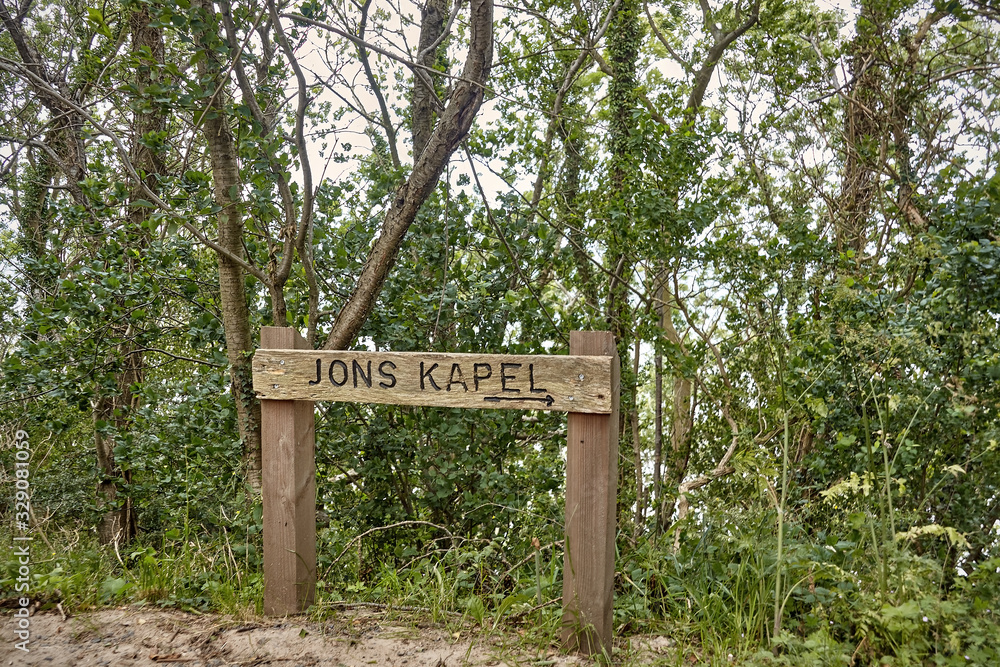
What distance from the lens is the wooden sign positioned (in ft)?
8.72

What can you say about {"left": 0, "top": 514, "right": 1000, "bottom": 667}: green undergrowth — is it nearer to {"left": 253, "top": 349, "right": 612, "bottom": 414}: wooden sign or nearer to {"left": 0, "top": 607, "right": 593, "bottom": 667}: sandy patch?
{"left": 0, "top": 607, "right": 593, "bottom": 667}: sandy patch

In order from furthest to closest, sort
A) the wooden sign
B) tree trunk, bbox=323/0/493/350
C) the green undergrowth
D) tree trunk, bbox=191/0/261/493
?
tree trunk, bbox=191/0/261/493 < tree trunk, bbox=323/0/493/350 < the wooden sign < the green undergrowth

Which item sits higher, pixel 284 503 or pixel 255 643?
pixel 284 503

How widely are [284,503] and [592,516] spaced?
1.43 meters

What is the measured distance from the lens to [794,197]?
7.31 meters

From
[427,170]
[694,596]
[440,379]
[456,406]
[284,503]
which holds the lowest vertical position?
[694,596]

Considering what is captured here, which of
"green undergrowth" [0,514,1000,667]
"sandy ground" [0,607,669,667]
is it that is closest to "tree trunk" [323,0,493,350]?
"green undergrowth" [0,514,1000,667]

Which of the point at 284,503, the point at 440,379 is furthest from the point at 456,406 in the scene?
the point at 284,503

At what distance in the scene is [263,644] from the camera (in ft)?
9.32

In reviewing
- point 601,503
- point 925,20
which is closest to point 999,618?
point 601,503

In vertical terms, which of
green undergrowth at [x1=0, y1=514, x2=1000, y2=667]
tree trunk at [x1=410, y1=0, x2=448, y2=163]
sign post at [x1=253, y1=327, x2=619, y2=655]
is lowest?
green undergrowth at [x1=0, y1=514, x2=1000, y2=667]

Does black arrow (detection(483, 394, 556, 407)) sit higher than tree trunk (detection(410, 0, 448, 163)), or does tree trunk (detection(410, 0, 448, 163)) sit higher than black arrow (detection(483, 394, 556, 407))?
tree trunk (detection(410, 0, 448, 163))

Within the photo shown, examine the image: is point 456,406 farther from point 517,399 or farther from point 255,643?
point 255,643

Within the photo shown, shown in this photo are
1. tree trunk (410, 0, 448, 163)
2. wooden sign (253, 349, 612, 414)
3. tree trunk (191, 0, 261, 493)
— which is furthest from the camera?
tree trunk (410, 0, 448, 163)
